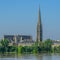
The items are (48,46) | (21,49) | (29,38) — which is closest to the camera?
(21,49)

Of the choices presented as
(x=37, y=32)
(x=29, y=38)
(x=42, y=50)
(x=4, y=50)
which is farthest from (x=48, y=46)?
(x=29, y=38)

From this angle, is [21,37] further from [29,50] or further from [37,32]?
[29,50]

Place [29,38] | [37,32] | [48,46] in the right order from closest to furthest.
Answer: [48,46] → [37,32] → [29,38]

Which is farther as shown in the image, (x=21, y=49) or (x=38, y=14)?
(x=38, y=14)

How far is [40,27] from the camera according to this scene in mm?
119875

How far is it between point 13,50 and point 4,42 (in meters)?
7.41

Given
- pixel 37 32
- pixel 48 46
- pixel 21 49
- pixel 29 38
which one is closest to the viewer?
pixel 21 49

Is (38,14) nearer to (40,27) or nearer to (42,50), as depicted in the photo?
(40,27)

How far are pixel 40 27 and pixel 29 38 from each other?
13.1m

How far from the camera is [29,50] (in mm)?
87312

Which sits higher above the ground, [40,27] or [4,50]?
[40,27]

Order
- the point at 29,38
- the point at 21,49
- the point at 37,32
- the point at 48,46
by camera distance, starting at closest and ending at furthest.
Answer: the point at 21,49 → the point at 48,46 → the point at 37,32 → the point at 29,38

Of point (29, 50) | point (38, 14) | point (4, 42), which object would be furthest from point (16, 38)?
point (29, 50)

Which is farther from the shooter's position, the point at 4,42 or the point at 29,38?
the point at 29,38
